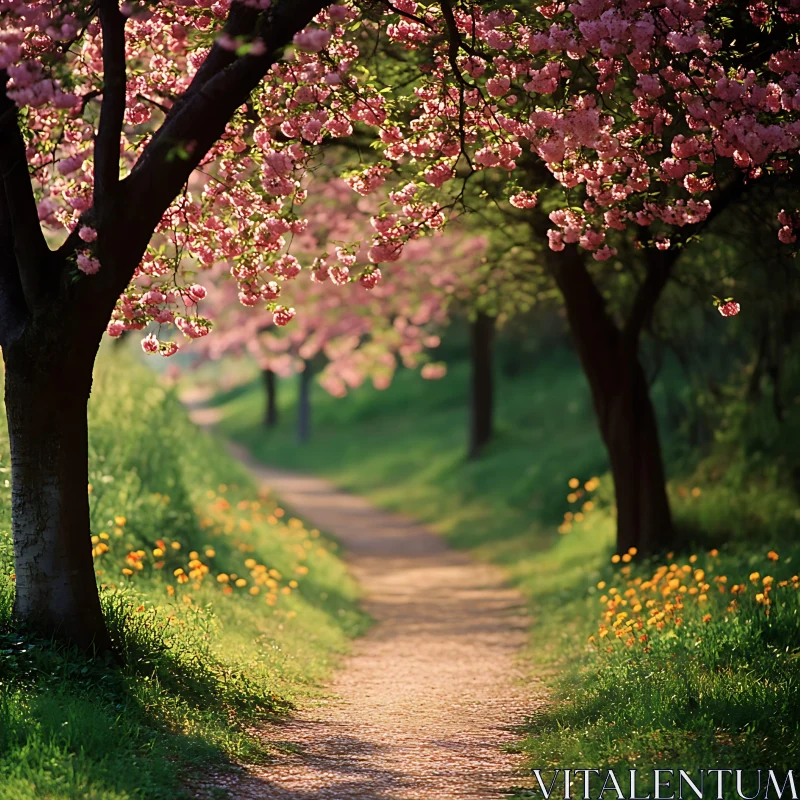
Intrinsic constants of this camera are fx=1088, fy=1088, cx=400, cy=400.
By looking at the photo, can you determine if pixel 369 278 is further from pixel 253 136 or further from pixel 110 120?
pixel 110 120

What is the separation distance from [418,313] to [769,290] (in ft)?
45.9

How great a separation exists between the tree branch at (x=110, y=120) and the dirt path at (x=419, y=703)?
3.77 meters

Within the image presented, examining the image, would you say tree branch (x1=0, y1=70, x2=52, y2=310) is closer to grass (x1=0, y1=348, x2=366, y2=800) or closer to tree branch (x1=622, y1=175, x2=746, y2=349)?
grass (x1=0, y1=348, x2=366, y2=800)

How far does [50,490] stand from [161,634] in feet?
5.07

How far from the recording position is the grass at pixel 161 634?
6.11 metres

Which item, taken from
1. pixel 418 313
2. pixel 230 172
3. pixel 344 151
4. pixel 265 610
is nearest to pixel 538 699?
pixel 265 610

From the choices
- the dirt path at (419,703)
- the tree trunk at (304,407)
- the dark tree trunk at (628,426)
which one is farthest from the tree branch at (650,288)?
the tree trunk at (304,407)

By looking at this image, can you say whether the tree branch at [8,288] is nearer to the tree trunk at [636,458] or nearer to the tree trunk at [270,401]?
the tree trunk at [636,458]

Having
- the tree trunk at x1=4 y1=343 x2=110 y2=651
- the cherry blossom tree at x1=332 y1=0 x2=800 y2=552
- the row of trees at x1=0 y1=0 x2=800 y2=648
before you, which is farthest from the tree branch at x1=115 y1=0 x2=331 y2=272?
the cherry blossom tree at x1=332 y1=0 x2=800 y2=552

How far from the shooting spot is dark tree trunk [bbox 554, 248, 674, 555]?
13414mm

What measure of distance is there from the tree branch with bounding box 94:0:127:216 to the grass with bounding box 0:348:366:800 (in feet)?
9.75

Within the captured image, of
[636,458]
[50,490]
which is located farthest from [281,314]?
[636,458]

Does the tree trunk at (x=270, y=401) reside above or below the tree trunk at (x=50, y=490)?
above

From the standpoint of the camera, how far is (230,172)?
839 cm
